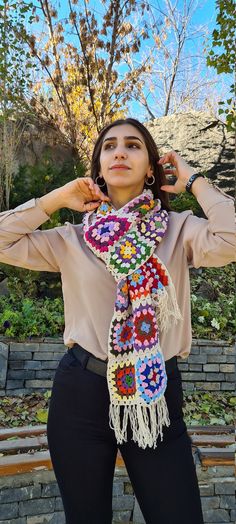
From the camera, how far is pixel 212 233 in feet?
3.78

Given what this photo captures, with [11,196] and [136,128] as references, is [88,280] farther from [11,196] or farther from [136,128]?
[11,196]

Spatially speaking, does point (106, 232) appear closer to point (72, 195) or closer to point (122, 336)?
point (72, 195)

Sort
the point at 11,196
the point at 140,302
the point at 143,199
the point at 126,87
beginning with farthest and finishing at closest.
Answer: the point at 126,87, the point at 11,196, the point at 143,199, the point at 140,302

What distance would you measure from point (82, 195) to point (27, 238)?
218 mm

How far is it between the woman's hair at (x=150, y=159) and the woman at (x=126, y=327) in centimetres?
2

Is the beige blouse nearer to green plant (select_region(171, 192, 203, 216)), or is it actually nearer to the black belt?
the black belt

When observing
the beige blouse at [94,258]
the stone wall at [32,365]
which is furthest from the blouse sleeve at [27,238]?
the stone wall at [32,365]

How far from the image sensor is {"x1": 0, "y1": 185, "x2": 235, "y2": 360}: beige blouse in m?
1.20

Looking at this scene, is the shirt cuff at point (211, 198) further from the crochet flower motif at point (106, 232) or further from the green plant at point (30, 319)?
the green plant at point (30, 319)

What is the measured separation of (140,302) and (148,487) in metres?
0.47

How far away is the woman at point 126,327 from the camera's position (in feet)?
3.83

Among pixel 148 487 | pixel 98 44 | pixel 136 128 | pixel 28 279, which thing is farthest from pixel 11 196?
pixel 148 487

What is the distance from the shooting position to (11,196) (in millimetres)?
4770

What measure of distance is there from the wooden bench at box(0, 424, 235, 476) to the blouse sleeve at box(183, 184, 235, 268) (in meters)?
1.28
